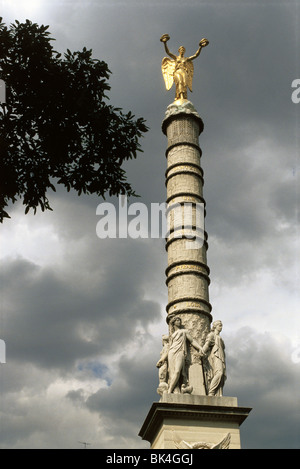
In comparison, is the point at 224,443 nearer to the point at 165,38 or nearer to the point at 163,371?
the point at 163,371

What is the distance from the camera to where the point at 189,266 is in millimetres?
17000

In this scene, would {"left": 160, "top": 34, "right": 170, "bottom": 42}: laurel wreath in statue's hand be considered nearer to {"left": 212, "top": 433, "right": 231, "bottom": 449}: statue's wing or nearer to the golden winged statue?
the golden winged statue

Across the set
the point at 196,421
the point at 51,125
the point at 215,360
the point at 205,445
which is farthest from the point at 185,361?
the point at 51,125

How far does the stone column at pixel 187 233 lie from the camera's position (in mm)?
16172

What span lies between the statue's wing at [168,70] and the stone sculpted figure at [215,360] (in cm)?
938

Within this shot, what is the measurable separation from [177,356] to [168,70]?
1087cm

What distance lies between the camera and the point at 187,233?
690 inches

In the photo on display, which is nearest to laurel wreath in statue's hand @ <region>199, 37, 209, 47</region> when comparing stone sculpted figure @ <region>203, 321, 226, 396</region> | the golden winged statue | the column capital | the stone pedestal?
the golden winged statue

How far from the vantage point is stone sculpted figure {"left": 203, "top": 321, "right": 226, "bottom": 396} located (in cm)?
1473

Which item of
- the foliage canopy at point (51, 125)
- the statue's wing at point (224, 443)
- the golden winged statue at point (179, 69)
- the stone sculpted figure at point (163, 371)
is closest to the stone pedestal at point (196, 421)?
the statue's wing at point (224, 443)

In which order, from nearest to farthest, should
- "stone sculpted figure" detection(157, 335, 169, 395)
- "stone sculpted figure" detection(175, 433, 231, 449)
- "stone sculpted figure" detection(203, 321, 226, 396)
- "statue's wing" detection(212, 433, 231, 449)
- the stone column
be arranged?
"stone sculpted figure" detection(175, 433, 231, 449), "statue's wing" detection(212, 433, 231, 449), "stone sculpted figure" detection(203, 321, 226, 396), "stone sculpted figure" detection(157, 335, 169, 395), the stone column

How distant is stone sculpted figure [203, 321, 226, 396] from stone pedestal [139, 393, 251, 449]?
56 cm

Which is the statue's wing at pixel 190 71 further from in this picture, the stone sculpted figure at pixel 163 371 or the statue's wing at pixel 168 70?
the stone sculpted figure at pixel 163 371
